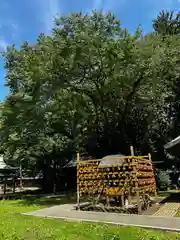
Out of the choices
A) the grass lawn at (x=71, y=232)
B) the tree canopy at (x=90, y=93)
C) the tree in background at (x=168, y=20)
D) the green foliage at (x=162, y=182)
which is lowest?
the grass lawn at (x=71, y=232)

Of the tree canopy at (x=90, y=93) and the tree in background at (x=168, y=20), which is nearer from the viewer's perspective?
the tree canopy at (x=90, y=93)

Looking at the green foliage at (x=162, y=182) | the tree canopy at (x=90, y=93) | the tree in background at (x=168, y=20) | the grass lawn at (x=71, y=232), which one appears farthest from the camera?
the tree in background at (x=168, y=20)

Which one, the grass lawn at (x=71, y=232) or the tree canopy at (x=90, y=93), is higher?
the tree canopy at (x=90, y=93)

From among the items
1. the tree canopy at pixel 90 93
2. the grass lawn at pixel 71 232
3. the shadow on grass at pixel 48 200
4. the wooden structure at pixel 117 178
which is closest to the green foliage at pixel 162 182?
the tree canopy at pixel 90 93

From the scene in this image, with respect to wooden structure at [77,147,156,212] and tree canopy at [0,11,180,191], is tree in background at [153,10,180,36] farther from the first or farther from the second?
wooden structure at [77,147,156,212]

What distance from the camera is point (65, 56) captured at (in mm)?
15445

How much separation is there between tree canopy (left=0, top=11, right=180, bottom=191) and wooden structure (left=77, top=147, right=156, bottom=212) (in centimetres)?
656

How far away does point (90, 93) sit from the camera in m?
18.5

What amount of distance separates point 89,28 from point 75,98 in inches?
189

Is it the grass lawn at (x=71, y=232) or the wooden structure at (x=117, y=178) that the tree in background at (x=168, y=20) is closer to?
the wooden structure at (x=117, y=178)

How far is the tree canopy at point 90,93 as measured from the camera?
15.6m

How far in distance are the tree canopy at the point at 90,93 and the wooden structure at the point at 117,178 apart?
656 cm

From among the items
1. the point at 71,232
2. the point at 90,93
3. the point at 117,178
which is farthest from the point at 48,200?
the point at 71,232

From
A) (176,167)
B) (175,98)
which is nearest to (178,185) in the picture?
(176,167)
